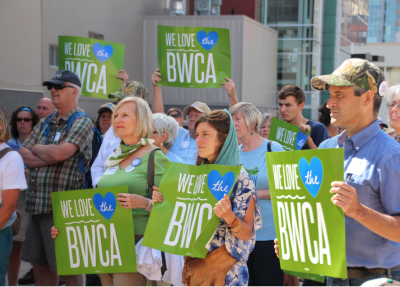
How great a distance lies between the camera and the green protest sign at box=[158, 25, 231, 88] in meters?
5.81

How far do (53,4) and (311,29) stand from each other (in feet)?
51.6

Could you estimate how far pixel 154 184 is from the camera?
11.5 feet

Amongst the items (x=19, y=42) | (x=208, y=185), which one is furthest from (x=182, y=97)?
(x=208, y=185)

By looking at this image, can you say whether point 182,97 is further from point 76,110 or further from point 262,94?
point 76,110

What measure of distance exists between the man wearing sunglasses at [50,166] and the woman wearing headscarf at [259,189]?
4.82ft

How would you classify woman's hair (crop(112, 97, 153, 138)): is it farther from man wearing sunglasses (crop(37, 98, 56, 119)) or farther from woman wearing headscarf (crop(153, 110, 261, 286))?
man wearing sunglasses (crop(37, 98, 56, 119))

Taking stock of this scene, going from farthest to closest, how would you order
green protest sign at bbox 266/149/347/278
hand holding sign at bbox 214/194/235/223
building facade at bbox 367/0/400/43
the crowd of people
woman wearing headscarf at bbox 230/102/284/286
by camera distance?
1. building facade at bbox 367/0/400/43
2. woman wearing headscarf at bbox 230/102/284/286
3. hand holding sign at bbox 214/194/235/223
4. the crowd of people
5. green protest sign at bbox 266/149/347/278

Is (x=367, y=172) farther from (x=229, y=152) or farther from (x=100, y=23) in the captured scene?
(x=100, y=23)

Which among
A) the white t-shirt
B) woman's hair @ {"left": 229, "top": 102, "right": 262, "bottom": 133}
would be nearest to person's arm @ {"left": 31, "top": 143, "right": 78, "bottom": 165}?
the white t-shirt

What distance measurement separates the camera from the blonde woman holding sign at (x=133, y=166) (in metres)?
3.51

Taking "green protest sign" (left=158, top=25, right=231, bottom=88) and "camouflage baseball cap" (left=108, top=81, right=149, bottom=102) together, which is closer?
"camouflage baseball cap" (left=108, top=81, right=149, bottom=102)

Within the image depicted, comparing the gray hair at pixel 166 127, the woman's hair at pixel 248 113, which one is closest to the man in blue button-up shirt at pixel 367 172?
the woman's hair at pixel 248 113

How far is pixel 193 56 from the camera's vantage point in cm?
589

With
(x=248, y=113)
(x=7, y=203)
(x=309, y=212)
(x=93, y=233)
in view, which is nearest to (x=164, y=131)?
(x=248, y=113)
